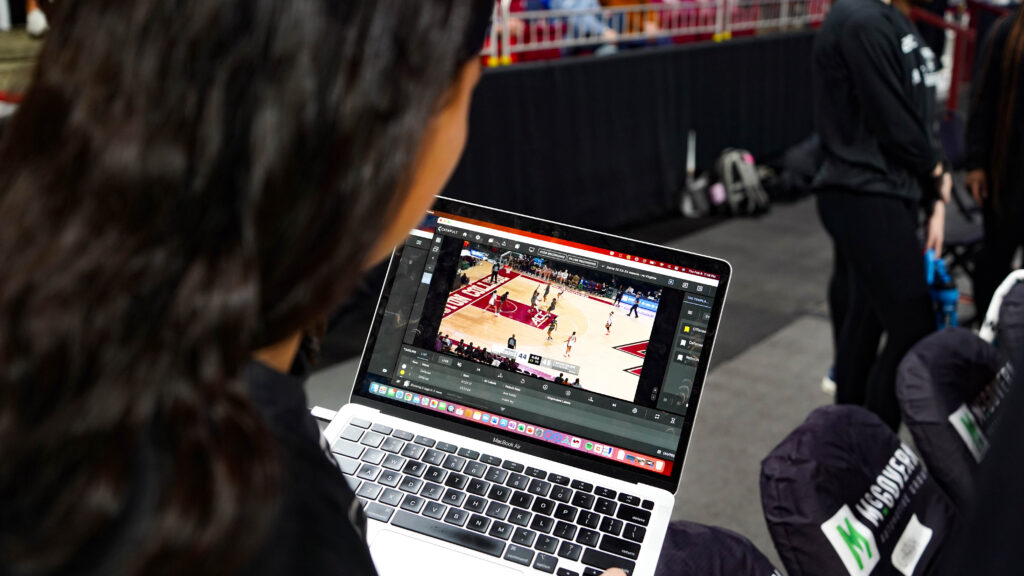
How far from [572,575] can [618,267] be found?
34 centimetres

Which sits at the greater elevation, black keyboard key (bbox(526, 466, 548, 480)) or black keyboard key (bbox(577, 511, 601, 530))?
black keyboard key (bbox(526, 466, 548, 480))

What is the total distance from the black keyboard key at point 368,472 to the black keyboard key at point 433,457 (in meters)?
0.05

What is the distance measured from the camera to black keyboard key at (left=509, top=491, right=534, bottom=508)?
0.91m

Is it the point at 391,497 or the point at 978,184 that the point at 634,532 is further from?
the point at 978,184

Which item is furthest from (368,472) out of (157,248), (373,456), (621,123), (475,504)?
(621,123)

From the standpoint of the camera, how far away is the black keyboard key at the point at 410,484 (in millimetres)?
924

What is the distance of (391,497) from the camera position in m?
0.92

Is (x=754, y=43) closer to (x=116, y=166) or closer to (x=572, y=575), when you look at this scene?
(x=572, y=575)

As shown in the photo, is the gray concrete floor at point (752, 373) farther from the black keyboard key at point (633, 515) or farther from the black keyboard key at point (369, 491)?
the black keyboard key at point (369, 491)

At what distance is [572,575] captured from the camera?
84 centimetres

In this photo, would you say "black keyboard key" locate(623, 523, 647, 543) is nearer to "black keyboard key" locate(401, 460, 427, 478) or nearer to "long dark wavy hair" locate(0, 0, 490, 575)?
"black keyboard key" locate(401, 460, 427, 478)

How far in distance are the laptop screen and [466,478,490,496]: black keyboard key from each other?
0.08m

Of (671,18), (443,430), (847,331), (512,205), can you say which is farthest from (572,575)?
(671,18)

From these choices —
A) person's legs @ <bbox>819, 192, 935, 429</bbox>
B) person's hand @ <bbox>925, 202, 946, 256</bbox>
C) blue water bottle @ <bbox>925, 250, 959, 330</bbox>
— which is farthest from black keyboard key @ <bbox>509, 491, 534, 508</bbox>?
person's hand @ <bbox>925, 202, 946, 256</bbox>
